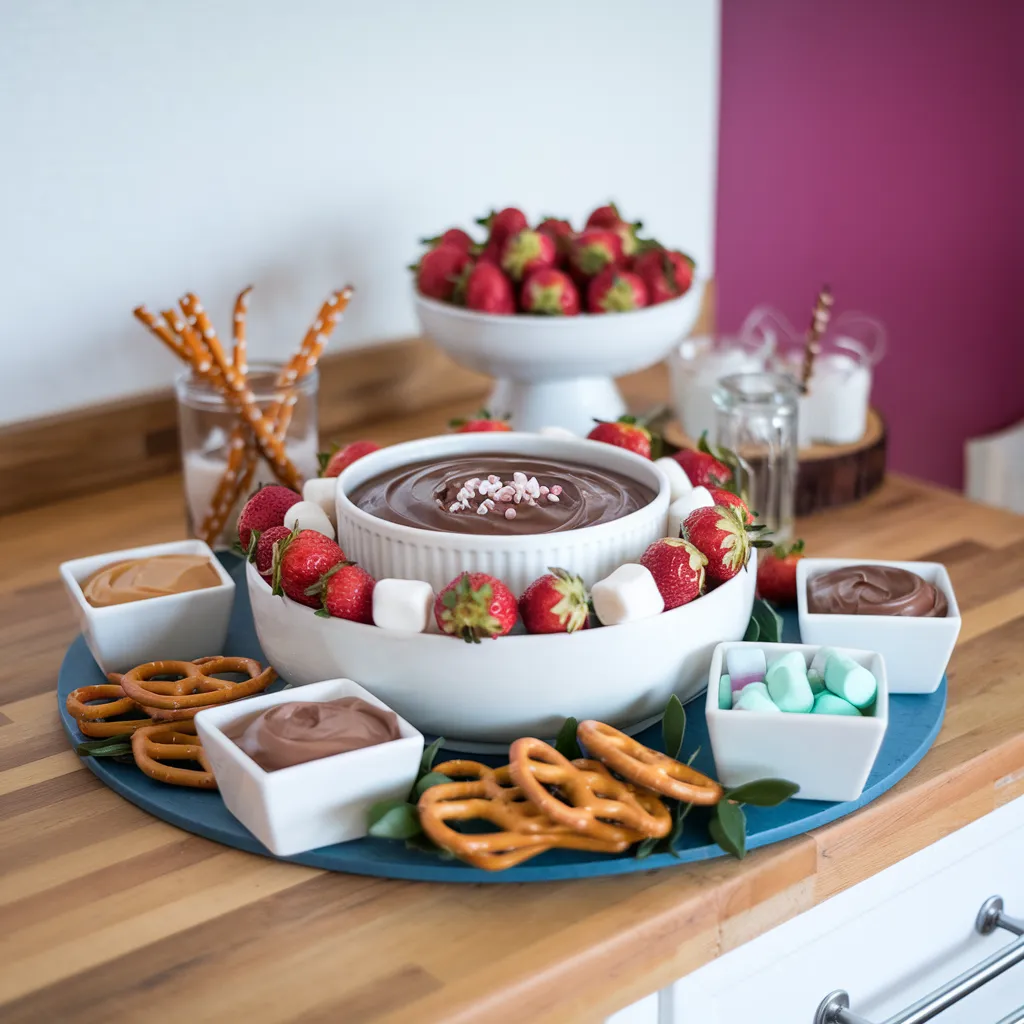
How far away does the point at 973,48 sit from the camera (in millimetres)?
2346

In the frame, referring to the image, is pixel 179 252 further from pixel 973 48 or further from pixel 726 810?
pixel 973 48

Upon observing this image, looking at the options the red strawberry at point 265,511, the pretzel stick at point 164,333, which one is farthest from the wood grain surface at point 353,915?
the pretzel stick at point 164,333

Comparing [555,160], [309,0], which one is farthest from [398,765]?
[555,160]

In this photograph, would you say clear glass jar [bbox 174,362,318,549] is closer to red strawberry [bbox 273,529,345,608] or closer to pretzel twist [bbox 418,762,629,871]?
red strawberry [bbox 273,529,345,608]

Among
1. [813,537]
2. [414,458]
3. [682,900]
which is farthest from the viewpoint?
[813,537]

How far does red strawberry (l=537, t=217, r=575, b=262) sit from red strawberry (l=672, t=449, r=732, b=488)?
1.30 ft

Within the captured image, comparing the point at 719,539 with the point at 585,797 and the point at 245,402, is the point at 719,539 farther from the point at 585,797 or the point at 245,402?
the point at 245,402

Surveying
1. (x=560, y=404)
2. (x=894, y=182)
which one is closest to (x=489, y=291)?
(x=560, y=404)

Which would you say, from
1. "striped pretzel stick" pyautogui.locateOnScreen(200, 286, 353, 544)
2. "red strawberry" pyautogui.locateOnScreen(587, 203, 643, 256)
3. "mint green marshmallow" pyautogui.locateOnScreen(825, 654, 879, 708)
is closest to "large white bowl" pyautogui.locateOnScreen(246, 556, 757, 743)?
"mint green marshmallow" pyautogui.locateOnScreen(825, 654, 879, 708)

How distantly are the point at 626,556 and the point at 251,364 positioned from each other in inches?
25.9

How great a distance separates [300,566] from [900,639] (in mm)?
471

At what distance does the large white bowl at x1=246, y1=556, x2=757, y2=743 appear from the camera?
0.92 meters

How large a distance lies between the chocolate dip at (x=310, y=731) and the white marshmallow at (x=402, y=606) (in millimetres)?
60

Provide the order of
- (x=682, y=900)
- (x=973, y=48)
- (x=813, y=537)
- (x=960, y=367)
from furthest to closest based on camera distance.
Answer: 1. (x=960, y=367)
2. (x=973, y=48)
3. (x=813, y=537)
4. (x=682, y=900)
